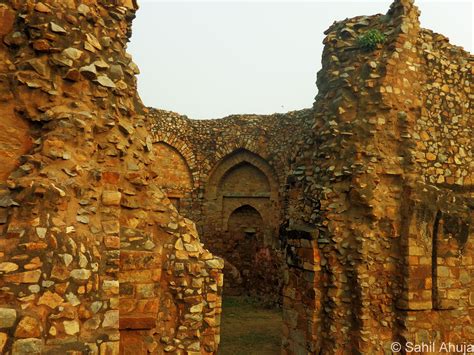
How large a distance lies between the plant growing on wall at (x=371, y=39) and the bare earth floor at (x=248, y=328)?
6.01 meters

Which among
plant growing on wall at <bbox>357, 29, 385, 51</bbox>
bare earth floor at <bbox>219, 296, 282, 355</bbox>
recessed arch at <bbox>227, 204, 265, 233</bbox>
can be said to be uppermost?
plant growing on wall at <bbox>357, 29, 385, 51</bbox>

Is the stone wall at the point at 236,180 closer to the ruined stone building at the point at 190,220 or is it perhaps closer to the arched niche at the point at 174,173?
the arched niche at the point at 174,173

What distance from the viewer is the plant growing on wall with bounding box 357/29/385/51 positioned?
5.50m

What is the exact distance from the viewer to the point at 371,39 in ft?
18.1

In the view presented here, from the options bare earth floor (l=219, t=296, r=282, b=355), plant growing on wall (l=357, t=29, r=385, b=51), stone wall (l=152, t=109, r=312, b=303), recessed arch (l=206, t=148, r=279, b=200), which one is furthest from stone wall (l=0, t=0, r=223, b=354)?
recessed arch (l=206, t=148, r=279, b=200)

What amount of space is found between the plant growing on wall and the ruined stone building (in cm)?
8

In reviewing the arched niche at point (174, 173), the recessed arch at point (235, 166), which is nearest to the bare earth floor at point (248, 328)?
the recessed arch at point (235, 166)

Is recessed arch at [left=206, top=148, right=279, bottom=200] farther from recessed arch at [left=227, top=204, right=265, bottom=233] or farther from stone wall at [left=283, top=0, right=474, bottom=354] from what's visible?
stone wall at [left=283, top=0, right=474, bottom=354]

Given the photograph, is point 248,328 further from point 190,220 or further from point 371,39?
point 371,39

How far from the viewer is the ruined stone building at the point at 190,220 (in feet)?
8.55

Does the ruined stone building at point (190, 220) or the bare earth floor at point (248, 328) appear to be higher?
the ruined stone building at point (190, 220)

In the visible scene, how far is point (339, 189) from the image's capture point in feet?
17.4

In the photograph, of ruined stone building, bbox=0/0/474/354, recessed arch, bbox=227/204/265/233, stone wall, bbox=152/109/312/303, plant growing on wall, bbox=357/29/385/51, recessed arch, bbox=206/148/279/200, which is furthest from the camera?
recessed arch, bbox=227/204/265/233

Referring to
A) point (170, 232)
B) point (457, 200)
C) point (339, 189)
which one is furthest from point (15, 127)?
point (457, 200)
